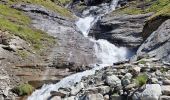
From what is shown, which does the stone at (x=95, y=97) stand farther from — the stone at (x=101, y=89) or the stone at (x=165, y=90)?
the stone at (x=165, y=90)

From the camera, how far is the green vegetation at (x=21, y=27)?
2854 inches

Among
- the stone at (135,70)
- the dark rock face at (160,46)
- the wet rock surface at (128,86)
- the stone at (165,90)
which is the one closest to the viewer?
the stone at (165,90)

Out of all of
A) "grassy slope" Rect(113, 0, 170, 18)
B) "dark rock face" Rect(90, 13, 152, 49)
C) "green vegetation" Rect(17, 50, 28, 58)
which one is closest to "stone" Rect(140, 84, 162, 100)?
"green vegetation" Rect(17, 50, 28, 58)

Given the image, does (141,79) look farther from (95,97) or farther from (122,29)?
(122,29)

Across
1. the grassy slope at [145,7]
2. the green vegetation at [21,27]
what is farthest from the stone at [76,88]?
the grassy slope at [145,7]

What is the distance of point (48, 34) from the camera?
80.3m

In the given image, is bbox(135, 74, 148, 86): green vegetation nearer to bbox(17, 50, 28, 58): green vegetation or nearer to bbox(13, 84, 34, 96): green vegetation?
bbox(13, 84, 34, 96): green vegetation

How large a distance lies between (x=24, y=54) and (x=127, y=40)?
2665 centimetres

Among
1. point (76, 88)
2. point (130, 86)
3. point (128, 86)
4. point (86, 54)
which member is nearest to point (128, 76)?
point (128, 86)

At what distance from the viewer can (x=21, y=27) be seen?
7931 cm

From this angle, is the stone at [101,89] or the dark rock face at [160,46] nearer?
the stone at [101,89]

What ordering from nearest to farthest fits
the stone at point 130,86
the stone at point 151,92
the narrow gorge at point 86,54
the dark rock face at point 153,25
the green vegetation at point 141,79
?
the stone at point 151,92 < the green vegetation at point 141,79 < the stone at point 130,86 < the narrow gorge at point 86,54 < the dark rock face at point 153,25

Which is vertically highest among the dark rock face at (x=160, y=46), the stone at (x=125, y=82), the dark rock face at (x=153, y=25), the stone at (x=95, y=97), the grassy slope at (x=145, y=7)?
the grassy slope at (x=145, y=7)

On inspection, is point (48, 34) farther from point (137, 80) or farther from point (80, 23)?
point (137, 80)
